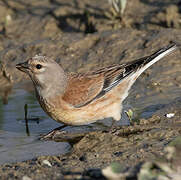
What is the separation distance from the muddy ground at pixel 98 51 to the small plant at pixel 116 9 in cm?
12

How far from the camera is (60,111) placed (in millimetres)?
6121

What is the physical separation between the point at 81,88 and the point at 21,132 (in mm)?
1092

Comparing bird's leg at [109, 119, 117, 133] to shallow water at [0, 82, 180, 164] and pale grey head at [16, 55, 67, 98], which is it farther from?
pale grey head at [16, 55, 67, 98]

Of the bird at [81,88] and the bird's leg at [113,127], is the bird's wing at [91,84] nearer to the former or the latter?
the bird at [81,88]

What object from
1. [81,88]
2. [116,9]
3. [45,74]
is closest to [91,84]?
[81,88]

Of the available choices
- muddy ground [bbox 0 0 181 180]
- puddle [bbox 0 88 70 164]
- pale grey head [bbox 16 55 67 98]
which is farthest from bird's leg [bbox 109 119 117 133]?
pale grey head [bbox 16 55 67 98]

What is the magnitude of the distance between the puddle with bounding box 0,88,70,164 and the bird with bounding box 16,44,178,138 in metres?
0.44

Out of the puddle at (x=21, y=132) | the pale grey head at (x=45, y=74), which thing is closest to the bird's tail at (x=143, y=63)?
the pale grey head at (x=45, y=74)

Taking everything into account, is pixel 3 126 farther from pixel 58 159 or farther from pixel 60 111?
pixel 58 159

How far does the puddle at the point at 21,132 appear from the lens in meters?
5.93

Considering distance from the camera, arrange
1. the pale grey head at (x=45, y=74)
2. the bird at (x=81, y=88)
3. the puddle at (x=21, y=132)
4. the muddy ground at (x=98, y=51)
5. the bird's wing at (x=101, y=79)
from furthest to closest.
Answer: the bird's wing at (x=101, y=79) → the pale grey head at (x=45, y=74) → the bird at (x=81, y=88) → the puddle at (x=21, y=132) → the muddy ground at (x=98, y=51)

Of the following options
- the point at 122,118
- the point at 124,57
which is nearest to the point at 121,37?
the point at 124,57

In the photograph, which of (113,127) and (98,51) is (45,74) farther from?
(98,51)

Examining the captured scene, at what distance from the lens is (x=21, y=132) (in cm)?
675
